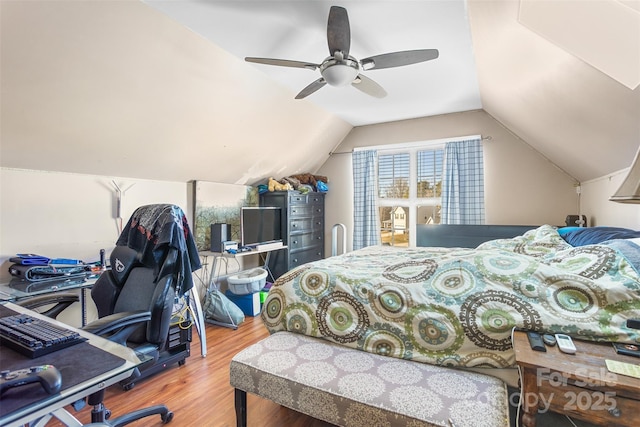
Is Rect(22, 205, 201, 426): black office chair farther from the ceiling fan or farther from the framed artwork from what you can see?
the framed artwork

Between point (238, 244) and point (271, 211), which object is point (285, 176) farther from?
point (238, 244)

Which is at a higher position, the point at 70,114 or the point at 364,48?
the point at 364,48

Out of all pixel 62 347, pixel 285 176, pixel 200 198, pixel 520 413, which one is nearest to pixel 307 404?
pixel 520 413

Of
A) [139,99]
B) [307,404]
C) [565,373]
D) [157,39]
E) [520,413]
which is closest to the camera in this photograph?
[565,373]

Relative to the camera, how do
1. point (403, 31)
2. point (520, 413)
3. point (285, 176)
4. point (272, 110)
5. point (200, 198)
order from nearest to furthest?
point (520, 413) → point (403, 31) → point (272, 110) → point (200, 198) → point (285, 176)

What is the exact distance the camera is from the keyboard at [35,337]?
979 millimetres

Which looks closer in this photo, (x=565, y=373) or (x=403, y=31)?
(x=565, y=373)

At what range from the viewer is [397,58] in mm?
1893

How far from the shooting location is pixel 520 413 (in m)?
1.17

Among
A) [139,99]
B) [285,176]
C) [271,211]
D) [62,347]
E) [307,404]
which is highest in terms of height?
[139,99]

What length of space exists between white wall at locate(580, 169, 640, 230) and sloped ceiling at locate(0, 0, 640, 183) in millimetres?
128

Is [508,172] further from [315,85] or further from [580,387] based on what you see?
[580,387]

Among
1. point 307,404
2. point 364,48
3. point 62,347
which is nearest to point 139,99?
point 364,48

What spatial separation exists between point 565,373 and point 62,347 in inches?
65.9
